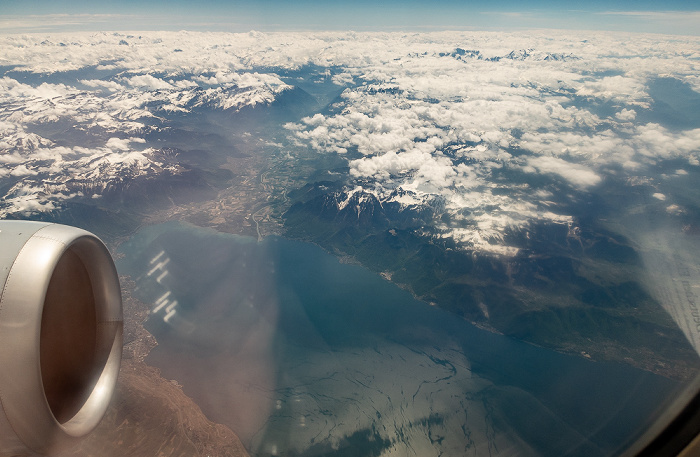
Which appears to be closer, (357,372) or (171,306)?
(357,372)

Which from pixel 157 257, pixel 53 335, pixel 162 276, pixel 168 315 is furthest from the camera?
pixel 157 257

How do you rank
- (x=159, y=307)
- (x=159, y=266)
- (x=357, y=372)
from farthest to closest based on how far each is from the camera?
(x=159, y=266) → (x=159, y=307) → (x=357, y=372)

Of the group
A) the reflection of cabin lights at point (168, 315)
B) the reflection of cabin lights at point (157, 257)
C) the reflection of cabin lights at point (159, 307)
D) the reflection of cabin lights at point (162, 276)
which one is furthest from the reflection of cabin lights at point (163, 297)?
the reflection of cabin lights at point (157, 257)

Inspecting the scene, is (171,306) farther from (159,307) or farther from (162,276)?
(162,276)

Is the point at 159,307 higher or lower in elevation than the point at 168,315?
lower

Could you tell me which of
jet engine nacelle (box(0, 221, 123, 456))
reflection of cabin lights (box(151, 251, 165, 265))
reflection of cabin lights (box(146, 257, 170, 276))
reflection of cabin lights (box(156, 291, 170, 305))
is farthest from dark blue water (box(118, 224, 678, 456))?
jet engine nacelle (box(0, 221, 123, 456))

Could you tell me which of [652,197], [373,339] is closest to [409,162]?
[652,197]

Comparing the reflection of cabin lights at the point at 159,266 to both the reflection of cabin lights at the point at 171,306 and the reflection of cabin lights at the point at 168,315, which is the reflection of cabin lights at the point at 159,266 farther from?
the reflection of cabin lights at the point at 168,315

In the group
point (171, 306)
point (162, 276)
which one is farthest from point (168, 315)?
point (162, 276)
